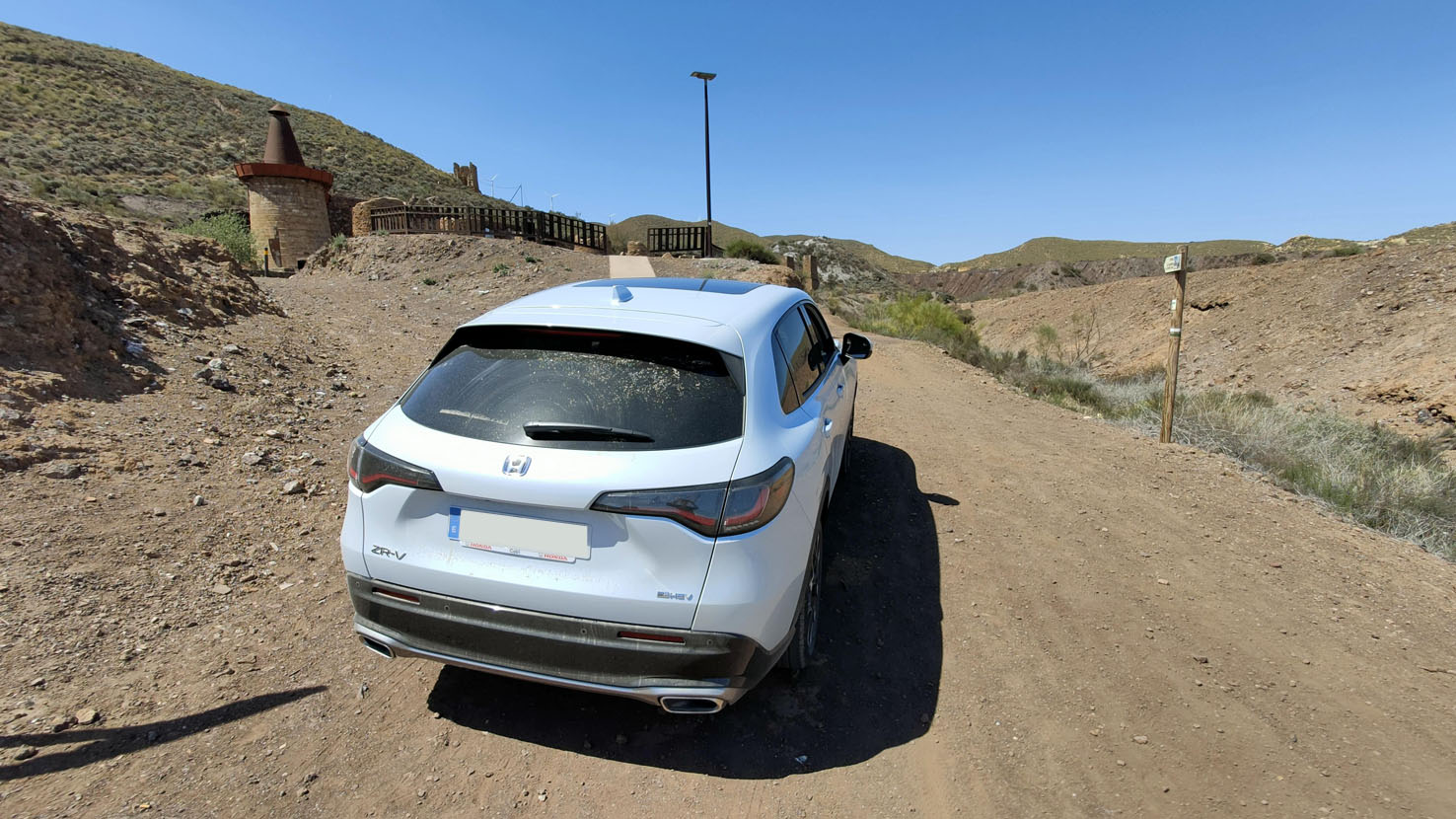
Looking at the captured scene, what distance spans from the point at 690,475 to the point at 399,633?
1247 mm

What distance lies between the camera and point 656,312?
2781 millimetres

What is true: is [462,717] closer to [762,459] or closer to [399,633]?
[399,633]

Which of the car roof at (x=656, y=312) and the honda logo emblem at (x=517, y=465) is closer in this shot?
the honda logo emblem at (x=517, y=465)

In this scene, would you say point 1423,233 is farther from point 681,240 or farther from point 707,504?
point 707,504

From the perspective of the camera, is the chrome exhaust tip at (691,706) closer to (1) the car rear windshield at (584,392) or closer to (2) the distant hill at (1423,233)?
(1) the car rear windshield at (584,392)

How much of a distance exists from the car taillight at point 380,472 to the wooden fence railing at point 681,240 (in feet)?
74.5

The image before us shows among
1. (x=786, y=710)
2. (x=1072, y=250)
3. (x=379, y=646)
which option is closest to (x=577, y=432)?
(x=379, y=646)

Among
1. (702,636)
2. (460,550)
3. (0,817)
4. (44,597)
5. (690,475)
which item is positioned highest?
(690,475)

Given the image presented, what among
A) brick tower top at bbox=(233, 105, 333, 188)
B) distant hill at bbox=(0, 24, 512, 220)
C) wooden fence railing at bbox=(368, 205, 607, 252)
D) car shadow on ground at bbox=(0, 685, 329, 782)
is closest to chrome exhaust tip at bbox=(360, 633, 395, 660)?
car shadow on ground at bbox=(0, 685, 329, 782)

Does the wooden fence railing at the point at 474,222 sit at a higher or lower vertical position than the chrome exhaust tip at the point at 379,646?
higher

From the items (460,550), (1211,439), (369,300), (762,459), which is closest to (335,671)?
(460,550)

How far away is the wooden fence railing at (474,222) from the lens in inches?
818

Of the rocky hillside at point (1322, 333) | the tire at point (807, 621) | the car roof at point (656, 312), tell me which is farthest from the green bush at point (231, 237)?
the rocky hillside at point (1322, 333)

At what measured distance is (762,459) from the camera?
2357 millimetres
